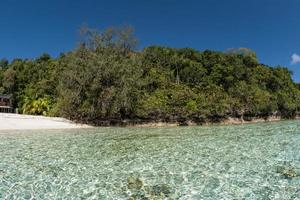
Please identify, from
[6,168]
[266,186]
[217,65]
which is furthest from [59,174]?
[217,65]

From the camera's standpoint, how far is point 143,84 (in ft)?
111

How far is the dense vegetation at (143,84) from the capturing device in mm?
30703

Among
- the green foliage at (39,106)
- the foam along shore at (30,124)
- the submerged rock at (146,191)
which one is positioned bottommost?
the submerged rock at (146,191)

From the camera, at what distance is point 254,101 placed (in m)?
42.4

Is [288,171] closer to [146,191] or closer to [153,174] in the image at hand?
[153,174]

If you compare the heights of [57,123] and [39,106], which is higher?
[39,106]

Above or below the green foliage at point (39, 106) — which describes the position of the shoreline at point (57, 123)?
below

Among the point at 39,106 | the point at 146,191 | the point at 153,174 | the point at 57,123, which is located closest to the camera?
the point at 146,191

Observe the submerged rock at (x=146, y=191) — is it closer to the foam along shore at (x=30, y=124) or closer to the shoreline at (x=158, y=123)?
the foam along shore at (x=30, y=124)

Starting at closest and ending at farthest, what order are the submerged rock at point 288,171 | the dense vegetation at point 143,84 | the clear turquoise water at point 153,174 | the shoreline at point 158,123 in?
1. the clear turquoise water at point 153,174
2. the submerged rock at point 288,171
3. the dense vegetation at point 143,84
4. the shoreline at point 158,123

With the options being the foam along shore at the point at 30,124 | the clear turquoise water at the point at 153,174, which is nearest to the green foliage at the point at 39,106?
the foam along shore at the point at 30,124

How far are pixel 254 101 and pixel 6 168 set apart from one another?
1545 inches

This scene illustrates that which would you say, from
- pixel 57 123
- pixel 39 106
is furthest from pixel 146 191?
pixel 39 106

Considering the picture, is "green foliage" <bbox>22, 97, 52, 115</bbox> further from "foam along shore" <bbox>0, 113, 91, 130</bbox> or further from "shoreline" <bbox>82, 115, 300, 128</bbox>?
"shoreline" <bbox>82, 115, 300, 128</bbox>
